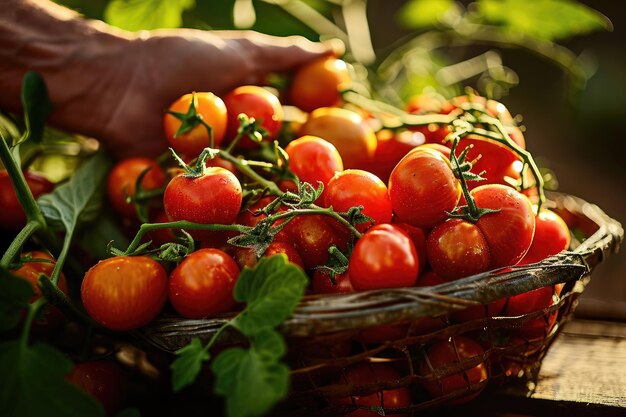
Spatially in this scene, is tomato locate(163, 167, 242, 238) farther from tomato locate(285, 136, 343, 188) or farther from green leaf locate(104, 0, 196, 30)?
green leaf locate(104, 0, 196, 30)

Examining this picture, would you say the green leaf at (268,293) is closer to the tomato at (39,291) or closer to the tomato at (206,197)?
the tomato at (206,197)

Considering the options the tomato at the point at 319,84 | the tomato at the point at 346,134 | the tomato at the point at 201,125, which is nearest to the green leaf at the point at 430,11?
the tomato at the point at 319,84

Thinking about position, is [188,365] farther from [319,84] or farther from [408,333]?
[319,84]

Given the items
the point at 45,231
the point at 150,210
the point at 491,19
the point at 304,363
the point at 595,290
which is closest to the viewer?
the point at 304,363

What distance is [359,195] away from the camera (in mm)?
532

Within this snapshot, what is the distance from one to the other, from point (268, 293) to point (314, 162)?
199 millimetres

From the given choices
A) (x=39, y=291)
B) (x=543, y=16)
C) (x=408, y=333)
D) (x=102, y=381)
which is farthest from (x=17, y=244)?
(x=543, y=16)

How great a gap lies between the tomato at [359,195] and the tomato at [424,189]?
0.04 feet

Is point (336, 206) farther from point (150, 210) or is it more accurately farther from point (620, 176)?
point (620, 176)

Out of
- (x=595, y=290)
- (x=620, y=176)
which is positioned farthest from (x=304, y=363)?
(x=620, y=176)

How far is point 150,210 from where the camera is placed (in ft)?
2.42

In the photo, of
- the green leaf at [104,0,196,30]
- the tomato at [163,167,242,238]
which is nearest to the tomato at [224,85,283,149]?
the tomato at [163,167,242,238]

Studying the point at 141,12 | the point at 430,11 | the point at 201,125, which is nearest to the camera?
the point at 201,125

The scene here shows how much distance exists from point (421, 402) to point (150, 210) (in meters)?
0.41
